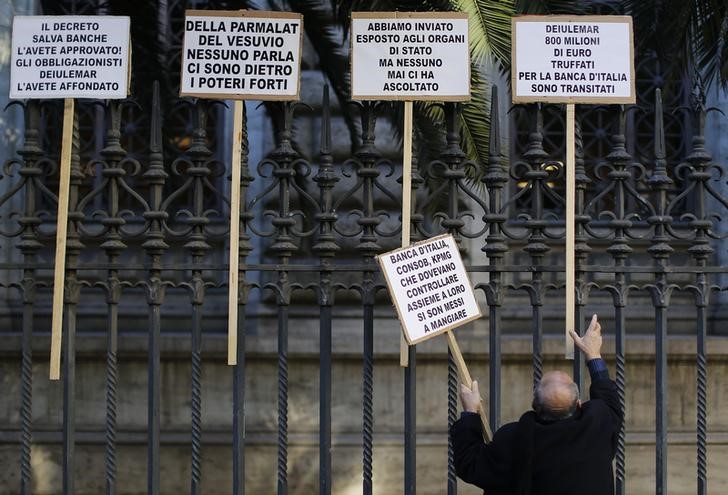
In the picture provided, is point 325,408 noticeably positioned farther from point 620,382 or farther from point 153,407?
point 620,382

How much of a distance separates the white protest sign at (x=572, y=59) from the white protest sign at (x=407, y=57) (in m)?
0.32

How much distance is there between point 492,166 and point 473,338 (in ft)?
9.47

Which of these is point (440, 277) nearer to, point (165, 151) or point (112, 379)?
point (112, 379)

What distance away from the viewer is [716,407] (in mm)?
7836

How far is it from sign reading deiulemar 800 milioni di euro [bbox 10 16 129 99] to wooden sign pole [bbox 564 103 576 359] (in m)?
2.43

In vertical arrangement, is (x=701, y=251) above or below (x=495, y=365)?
above

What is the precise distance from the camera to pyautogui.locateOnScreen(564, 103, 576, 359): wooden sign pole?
199 inches

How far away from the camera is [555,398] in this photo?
3.74 metres

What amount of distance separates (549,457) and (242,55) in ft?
9.15

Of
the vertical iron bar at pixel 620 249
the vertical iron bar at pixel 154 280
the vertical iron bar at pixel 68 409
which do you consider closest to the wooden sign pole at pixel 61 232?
the vertical iron bar at pixel 68 409

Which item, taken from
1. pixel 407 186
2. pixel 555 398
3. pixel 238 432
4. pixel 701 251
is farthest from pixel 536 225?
pixel 238 432

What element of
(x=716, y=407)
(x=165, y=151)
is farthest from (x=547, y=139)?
(x=165, y=151)

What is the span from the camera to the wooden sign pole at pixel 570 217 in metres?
5.05

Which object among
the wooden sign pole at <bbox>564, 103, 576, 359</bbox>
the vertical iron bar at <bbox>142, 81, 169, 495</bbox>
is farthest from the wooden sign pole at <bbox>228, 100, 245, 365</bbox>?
the wooden sign pole at <bbox>564, 103, 576, 359</bbox>
